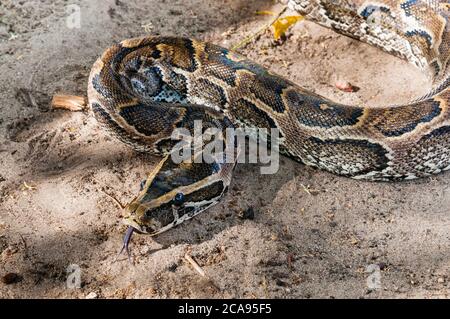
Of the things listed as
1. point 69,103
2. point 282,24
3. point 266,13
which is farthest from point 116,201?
point 266,13

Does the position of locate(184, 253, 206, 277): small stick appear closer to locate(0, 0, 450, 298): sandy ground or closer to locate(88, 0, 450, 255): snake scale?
locate(0, 0, 450, 298): sandy ground

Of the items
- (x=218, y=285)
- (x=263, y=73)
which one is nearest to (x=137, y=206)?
(x=218, y=285)

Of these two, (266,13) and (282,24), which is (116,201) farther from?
(266,13)

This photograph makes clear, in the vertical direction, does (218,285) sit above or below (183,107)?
below

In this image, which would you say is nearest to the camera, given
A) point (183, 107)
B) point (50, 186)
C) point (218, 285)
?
point (218, 285)

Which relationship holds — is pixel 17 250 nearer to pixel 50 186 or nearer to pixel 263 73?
pixel 50 186

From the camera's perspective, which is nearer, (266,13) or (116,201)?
(116,201)

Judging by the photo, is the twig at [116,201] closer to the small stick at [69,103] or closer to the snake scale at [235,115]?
the snake scale at [235,115]

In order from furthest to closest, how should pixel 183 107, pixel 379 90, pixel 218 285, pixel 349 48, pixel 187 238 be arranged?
pixel 349 48, pixel 379 90, pixel 183 107, pixel 187 238, pixel 218 285
